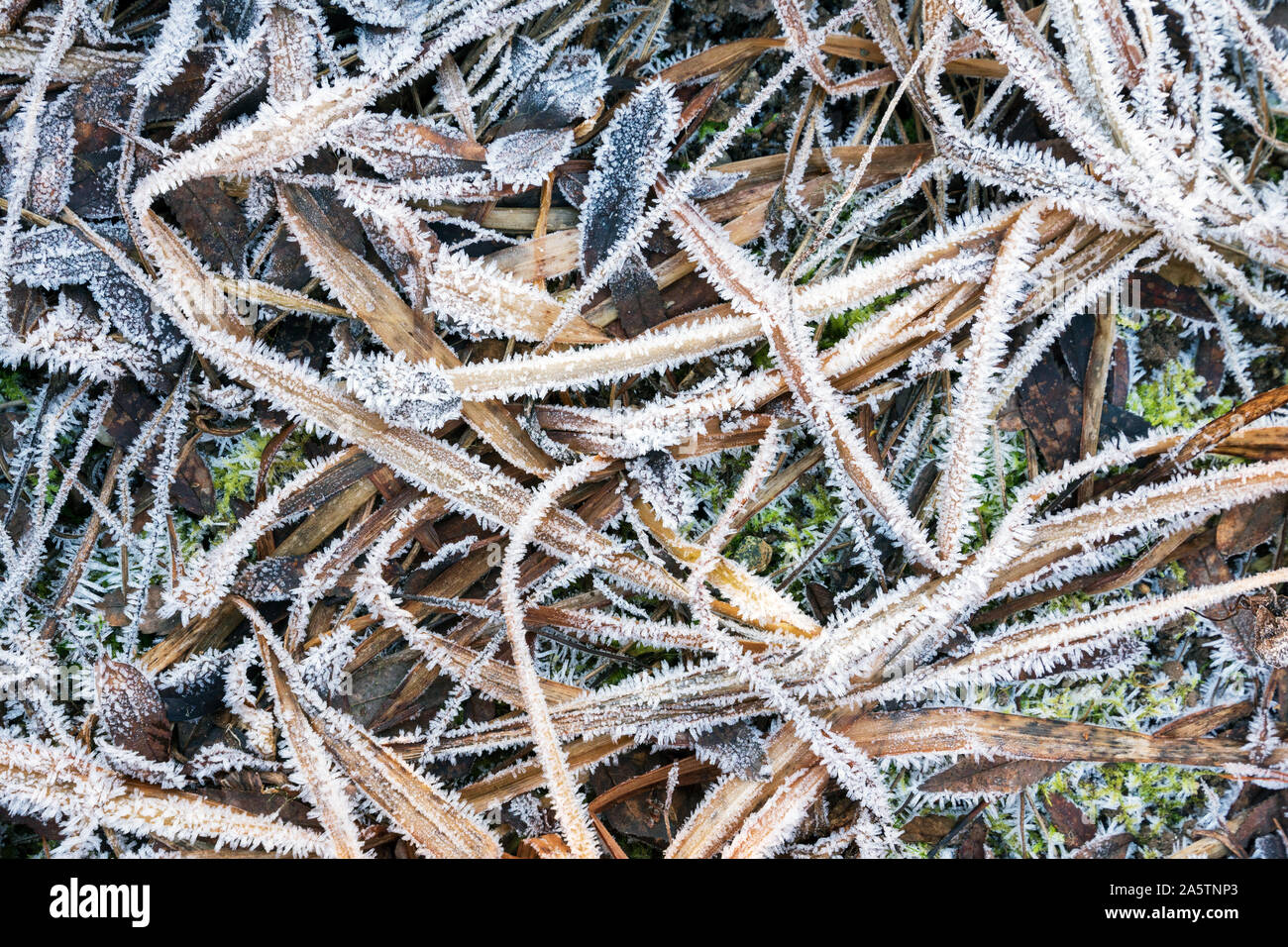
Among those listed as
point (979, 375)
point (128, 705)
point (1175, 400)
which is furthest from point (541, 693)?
point (1175, 400)

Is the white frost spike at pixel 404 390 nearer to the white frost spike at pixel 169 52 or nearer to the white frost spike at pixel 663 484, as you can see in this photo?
the white frost spike at pixel 663 484

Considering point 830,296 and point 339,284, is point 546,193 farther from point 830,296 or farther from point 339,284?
point 830,296

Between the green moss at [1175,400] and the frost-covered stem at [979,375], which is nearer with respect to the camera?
the frost-covered stem at [979,375]

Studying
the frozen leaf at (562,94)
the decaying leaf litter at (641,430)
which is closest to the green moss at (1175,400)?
the decaying leaf litter at (641,430)

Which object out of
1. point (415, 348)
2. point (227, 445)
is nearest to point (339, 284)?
point (415, 348)

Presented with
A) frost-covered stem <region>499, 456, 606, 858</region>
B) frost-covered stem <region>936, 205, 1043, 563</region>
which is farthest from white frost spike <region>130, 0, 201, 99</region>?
frost-covered stem <region>936, 205, 1043, 563</region>

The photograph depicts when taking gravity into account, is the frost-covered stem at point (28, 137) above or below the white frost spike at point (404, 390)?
above

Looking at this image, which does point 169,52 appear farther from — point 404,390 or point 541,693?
point 541,693

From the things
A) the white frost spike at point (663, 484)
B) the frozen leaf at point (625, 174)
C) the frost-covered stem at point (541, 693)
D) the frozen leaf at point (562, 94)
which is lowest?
the frost-covered stem at point (541, 693)
